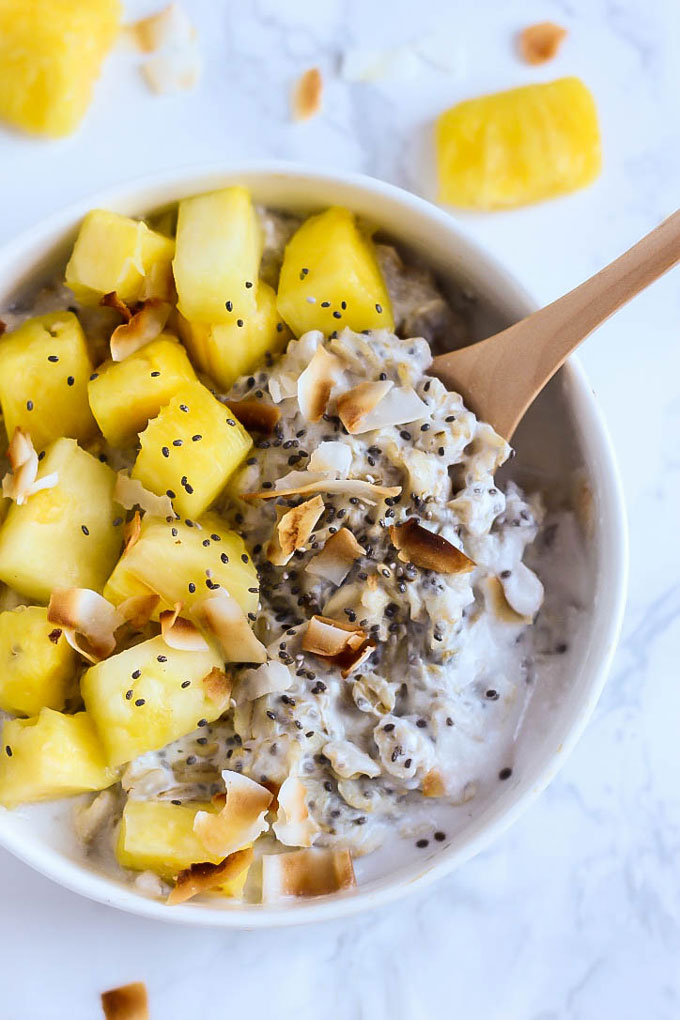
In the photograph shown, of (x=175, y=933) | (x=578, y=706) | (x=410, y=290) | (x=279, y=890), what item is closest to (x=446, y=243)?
(x=410, y=290)

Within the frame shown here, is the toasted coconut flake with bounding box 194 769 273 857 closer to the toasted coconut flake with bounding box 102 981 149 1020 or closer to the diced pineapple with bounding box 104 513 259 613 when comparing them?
the diced pineapple with bounding box 104 513 259 613

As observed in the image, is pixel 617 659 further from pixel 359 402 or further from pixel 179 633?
pixel 179 633

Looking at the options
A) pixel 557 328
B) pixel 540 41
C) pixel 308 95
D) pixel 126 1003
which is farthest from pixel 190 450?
pixel 540 41

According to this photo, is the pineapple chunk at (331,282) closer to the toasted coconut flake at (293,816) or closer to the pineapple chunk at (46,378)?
the pineapple chunk at (46,378)

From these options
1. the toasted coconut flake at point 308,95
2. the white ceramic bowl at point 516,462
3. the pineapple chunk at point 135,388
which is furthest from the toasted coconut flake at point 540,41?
the pineapple chunk at point 135,388

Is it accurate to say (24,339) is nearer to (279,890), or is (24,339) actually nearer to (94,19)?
(94,19)

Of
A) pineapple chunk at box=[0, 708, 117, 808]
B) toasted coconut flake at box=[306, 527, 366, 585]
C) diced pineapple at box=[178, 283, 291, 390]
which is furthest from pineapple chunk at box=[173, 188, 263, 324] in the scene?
pineapple chunk at box=[0, 708, 117, 808]
